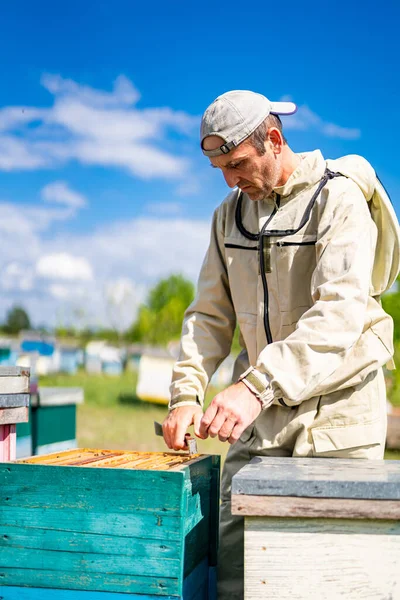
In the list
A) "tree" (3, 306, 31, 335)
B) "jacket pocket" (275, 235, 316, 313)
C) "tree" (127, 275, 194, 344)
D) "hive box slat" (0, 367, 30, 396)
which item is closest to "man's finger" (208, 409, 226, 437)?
"jacket pocket" (275, 235, 316, 313)

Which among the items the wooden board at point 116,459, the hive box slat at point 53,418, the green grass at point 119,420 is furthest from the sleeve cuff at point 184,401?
the green grass at point 119,420

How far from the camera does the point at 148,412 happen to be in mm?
13156

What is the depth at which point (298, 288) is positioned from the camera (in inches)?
83.7

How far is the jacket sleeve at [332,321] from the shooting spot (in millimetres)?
1811

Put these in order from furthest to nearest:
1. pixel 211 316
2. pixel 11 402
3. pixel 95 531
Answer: pixel 211 316 → pixel 11 402 → pixel 95 531

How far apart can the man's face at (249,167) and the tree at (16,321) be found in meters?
66.7

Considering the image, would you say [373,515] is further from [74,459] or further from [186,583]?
[74,459]

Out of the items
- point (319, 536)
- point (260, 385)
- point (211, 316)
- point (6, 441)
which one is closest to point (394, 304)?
point (211, 316)

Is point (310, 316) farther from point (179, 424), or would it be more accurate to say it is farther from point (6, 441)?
point (6, 441)

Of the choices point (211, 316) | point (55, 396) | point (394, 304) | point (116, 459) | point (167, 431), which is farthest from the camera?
point (394, 304)

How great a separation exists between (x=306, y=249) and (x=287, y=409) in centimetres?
47

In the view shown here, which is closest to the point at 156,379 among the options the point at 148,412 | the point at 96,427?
the point at 148,412

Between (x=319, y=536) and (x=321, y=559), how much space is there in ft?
0.16

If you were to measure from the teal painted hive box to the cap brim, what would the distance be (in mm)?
1091
